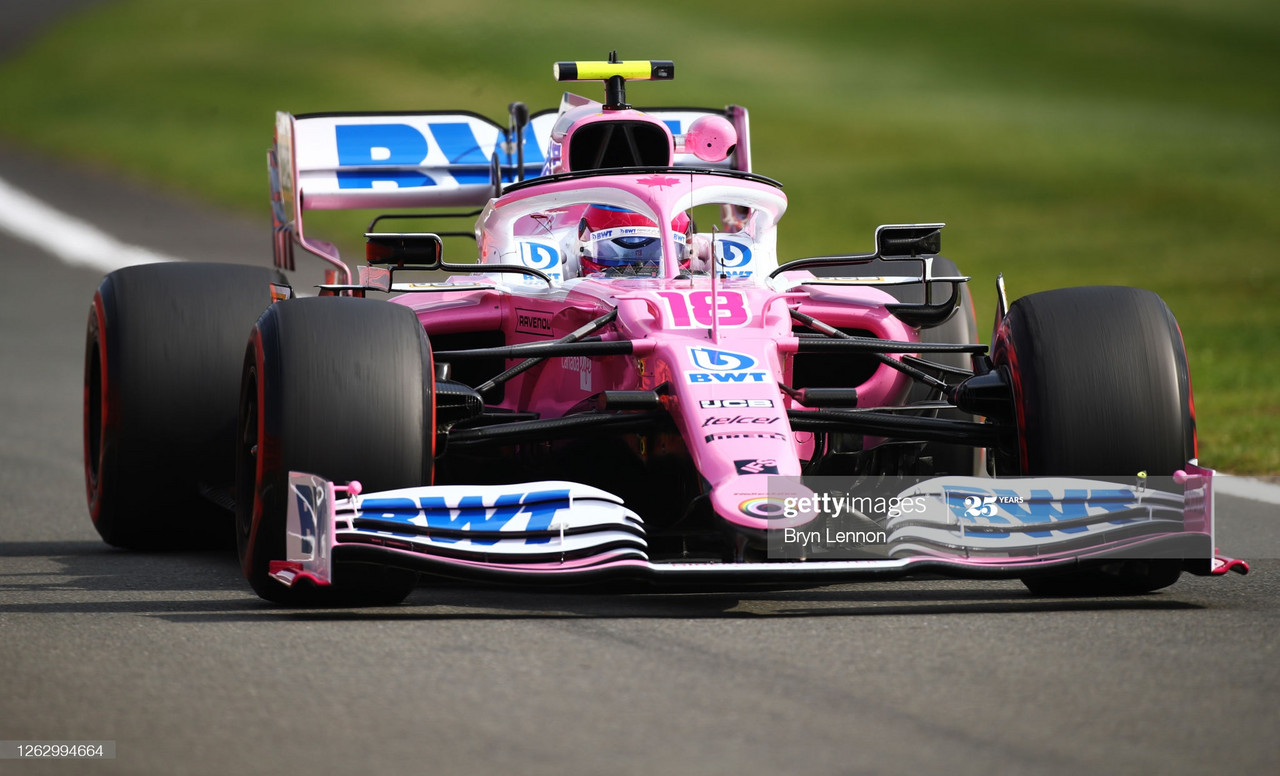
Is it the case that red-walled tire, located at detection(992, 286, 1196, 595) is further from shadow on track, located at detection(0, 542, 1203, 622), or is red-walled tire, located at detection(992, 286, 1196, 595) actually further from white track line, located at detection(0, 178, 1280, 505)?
white track line, located at detection(0, 178, 1280, 505)

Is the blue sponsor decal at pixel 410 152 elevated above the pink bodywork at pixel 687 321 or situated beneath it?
elevated above

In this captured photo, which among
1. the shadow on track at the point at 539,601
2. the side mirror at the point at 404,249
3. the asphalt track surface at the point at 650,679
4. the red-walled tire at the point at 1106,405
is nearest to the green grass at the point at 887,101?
the red-walled tire at the point at 1106,405

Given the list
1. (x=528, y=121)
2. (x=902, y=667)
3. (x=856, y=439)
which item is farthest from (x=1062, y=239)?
(x=902, y=667)

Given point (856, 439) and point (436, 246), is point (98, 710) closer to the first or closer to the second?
point (436, 246)

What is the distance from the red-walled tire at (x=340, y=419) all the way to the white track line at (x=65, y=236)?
1931 centimetres

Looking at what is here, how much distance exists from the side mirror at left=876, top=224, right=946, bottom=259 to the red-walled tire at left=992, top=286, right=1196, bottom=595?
85 centimetres

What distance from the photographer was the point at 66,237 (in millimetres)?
28734

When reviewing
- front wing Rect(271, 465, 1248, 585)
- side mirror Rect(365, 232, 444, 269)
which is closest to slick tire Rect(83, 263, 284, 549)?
side mirror Rect(365, 232, 444, 269)

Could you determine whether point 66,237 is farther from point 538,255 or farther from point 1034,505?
point 1034,505

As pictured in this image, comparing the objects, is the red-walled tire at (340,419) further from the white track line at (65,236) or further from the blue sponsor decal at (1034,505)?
the white track line at (65,236)

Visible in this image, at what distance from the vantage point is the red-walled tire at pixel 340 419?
239 inches

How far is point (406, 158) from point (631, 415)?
185 inches

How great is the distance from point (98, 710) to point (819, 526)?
2603mm

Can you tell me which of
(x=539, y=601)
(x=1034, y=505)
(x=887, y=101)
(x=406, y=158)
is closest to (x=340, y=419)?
(x=539, y=601)
